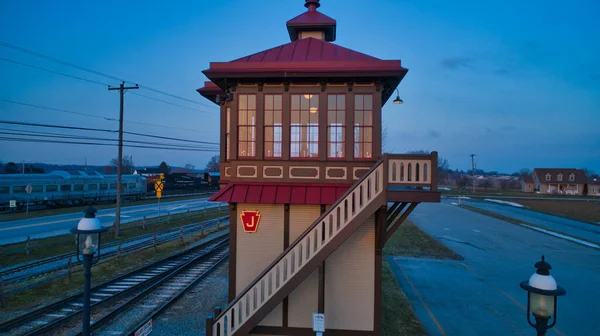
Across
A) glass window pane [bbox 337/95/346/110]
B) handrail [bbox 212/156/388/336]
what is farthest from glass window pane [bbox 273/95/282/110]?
handrail [bbox 212/156/388/336]

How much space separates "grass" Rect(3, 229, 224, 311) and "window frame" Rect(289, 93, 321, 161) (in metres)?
10.7

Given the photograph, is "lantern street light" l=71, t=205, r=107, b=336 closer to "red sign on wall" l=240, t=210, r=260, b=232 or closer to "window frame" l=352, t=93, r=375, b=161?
"red sign on wall" l=240, t=210, r=260, b=232

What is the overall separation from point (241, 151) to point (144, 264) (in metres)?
11.1

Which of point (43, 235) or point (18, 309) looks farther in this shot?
point (43, 235)

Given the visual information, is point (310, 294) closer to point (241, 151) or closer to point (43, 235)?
point (241, 151)

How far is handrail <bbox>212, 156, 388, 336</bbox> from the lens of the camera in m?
7.87

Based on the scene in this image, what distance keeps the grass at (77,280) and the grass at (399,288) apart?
12221 millimetres

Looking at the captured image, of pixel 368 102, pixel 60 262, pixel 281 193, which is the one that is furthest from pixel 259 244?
pixel 60 262

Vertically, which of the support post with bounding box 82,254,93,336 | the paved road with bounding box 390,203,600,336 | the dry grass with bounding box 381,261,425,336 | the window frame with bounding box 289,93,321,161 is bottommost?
the paved road with bounding box 390,203,600,336

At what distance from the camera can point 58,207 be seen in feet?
128

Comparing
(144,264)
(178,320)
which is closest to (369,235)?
(178,320)

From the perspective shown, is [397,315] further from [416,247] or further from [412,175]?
[416,247]

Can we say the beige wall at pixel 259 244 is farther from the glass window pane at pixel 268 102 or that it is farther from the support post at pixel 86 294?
the support post at pixel 86 294

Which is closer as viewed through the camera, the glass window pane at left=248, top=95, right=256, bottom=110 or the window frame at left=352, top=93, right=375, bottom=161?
the window frame at left=352, top=93, right=375, bottom=161
